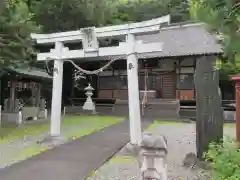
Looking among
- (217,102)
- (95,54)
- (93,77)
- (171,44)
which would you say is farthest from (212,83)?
(93,77)

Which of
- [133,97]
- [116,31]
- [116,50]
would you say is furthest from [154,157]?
[116,31]

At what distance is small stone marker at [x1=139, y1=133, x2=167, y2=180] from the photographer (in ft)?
14.9

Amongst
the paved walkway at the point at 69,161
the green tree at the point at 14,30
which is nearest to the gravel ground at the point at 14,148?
the paved walkway at the point at 69,161

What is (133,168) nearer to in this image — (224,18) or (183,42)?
(224,18)

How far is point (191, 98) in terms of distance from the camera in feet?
72.2

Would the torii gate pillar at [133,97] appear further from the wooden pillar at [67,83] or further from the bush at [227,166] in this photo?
the wooden pillar at [67,83]

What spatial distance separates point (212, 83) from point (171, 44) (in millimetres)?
16324

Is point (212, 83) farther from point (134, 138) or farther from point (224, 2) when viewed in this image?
point (224, 2)

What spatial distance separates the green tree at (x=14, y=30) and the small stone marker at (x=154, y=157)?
6.72 meters

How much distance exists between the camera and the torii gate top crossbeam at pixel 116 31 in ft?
29.1

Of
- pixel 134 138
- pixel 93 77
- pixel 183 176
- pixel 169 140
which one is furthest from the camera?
pixel 93 77

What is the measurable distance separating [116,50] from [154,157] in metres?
5.37

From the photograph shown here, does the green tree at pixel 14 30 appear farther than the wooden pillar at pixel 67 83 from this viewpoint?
No

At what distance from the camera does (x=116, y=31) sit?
9.49 m
